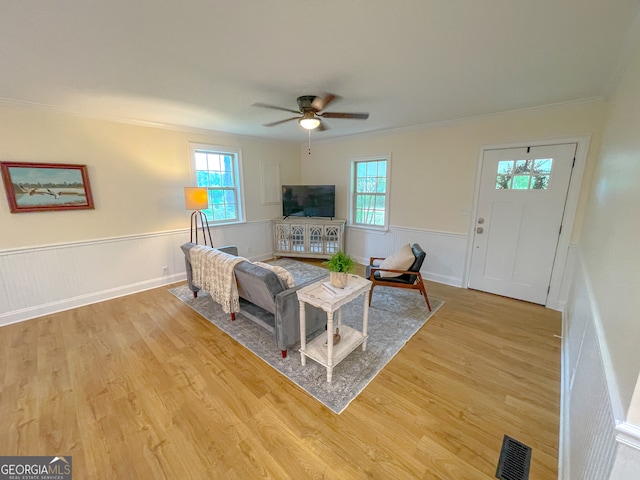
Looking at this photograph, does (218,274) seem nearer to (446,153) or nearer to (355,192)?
(355,192)

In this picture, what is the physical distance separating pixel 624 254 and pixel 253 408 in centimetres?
219

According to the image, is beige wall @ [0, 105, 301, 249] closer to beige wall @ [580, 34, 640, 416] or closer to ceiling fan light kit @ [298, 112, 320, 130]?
ceiling fan light kit @ [298, 112, 320, 130]

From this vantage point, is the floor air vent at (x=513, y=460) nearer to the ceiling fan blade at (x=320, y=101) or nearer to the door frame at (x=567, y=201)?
the door frame at (x=567, y=201)

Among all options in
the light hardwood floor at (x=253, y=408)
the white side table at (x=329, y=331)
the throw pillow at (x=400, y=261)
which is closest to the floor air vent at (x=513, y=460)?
the light hardwood floor at (x=253, y=408)

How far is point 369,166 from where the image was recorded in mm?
4551

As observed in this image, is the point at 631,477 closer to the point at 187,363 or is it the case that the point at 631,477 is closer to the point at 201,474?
the point at 201,474

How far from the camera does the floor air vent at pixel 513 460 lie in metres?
1.33

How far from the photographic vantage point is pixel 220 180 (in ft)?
14.5

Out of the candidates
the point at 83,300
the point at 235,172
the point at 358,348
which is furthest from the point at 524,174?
the point at 83,300

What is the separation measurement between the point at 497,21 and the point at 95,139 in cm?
414

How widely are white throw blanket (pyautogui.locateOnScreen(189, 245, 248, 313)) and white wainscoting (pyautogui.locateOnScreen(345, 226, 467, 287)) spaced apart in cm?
285

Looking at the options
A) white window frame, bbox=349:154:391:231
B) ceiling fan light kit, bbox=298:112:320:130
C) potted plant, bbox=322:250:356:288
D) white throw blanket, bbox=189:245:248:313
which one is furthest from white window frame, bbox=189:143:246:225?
potted plant, bbox=322:250:356:288

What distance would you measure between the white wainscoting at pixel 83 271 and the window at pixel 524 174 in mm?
4440

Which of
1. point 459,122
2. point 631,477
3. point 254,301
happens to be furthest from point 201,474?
point 459,122
